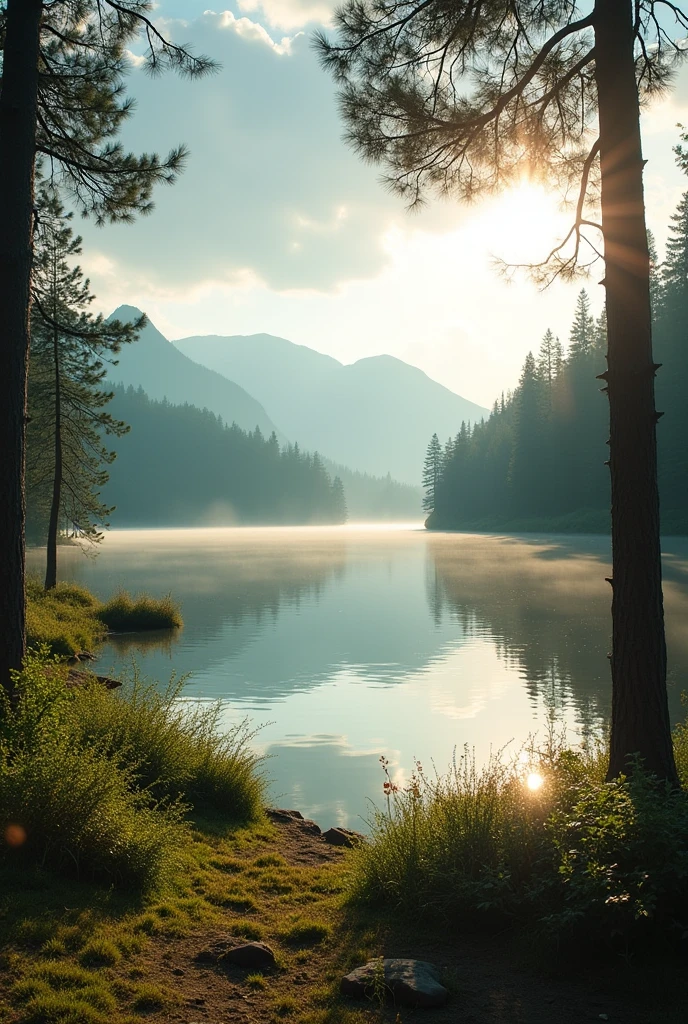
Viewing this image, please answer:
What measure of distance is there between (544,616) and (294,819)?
18.0 meters

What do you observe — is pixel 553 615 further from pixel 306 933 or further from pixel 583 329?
pixel 583 329

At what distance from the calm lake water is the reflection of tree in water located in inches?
2.7

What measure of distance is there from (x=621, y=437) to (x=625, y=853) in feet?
10.8

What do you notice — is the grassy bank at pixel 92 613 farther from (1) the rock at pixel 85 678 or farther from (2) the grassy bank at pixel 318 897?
(2) the grassy bank at pixel 318 897

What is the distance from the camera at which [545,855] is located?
17.2 ft

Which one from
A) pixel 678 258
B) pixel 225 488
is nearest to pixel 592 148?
pixel 678 258

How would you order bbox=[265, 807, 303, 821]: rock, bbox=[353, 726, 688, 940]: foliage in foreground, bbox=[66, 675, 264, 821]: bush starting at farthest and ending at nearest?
1. bbox=[265, 807, 303, 821]: rock
2. bbox=[66, 675, 264, 821]: bush
3. bbox=[353, 726, 688, 940]: foliage in foreground

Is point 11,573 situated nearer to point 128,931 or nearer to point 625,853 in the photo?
point 128,931

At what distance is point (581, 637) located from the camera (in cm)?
2152

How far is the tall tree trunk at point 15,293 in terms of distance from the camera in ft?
23.9

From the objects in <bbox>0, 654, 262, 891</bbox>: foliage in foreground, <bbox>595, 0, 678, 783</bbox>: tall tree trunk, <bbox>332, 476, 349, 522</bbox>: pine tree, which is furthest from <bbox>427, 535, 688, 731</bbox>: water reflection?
<bbox>332, 476, 349, 522</bbox>: pine tree

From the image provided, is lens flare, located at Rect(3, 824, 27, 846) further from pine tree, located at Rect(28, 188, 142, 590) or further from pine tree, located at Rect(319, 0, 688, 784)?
pine tree, located at Rect(28, 188, 142, 590)

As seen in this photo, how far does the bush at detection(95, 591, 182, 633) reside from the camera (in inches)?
977

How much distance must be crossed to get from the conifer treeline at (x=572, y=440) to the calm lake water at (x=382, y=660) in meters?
33.2
